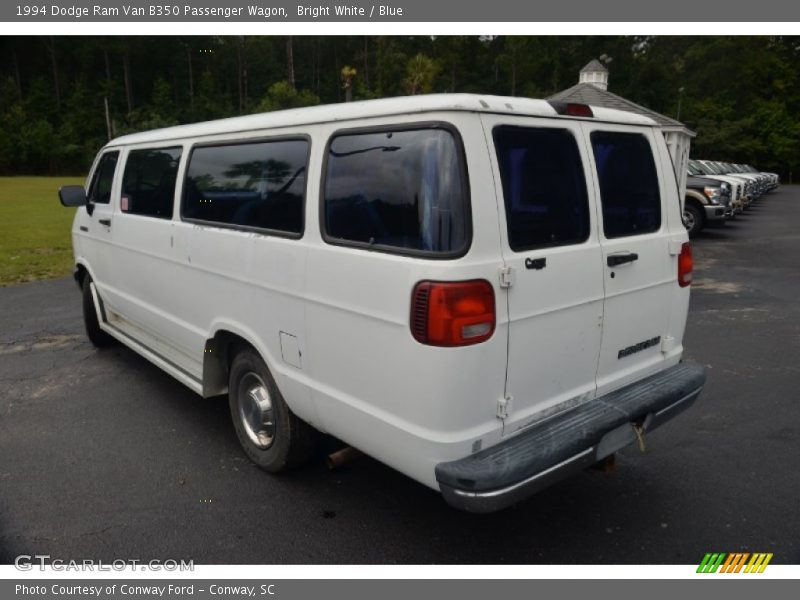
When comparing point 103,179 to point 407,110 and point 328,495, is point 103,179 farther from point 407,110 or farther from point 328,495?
point 407,110

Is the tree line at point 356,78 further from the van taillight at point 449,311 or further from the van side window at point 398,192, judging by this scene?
the van taillight at point 449,311

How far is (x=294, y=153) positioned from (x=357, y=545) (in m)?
2.03

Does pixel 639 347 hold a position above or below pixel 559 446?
above

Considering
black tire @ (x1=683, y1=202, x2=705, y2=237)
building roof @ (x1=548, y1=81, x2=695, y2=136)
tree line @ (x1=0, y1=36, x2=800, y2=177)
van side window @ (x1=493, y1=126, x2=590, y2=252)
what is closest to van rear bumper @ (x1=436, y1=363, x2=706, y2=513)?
van side window @ (x1=493, y1=126, x2=590, y2=252)

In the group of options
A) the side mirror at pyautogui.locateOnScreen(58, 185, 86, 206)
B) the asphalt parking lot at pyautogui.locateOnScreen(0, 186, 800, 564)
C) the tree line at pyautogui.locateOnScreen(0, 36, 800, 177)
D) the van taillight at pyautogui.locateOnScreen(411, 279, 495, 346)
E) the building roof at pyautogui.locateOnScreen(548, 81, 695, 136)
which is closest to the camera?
the van taillight at pyautogui.locateOnScreen(411, 279, 495, 346)

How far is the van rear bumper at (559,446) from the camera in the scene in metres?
2.54

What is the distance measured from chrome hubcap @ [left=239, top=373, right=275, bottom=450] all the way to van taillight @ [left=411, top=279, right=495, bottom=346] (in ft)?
4.92

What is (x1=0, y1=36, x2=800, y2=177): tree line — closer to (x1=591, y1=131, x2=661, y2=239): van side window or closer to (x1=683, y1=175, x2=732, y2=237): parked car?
(x1=683, y1=175, x2=732, y2=237): parked car

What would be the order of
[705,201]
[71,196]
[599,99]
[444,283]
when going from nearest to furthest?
[444,283] → [71,196] → [705,201] → [599,99]

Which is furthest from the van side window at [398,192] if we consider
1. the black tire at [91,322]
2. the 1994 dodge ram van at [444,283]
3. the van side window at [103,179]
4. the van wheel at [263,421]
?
the black tire at [91,322]

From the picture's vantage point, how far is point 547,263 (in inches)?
111

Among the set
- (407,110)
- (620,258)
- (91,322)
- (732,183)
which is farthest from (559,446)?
(732,183)

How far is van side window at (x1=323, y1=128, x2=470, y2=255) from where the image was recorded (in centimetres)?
254

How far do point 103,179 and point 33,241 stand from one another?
34.4 feet
